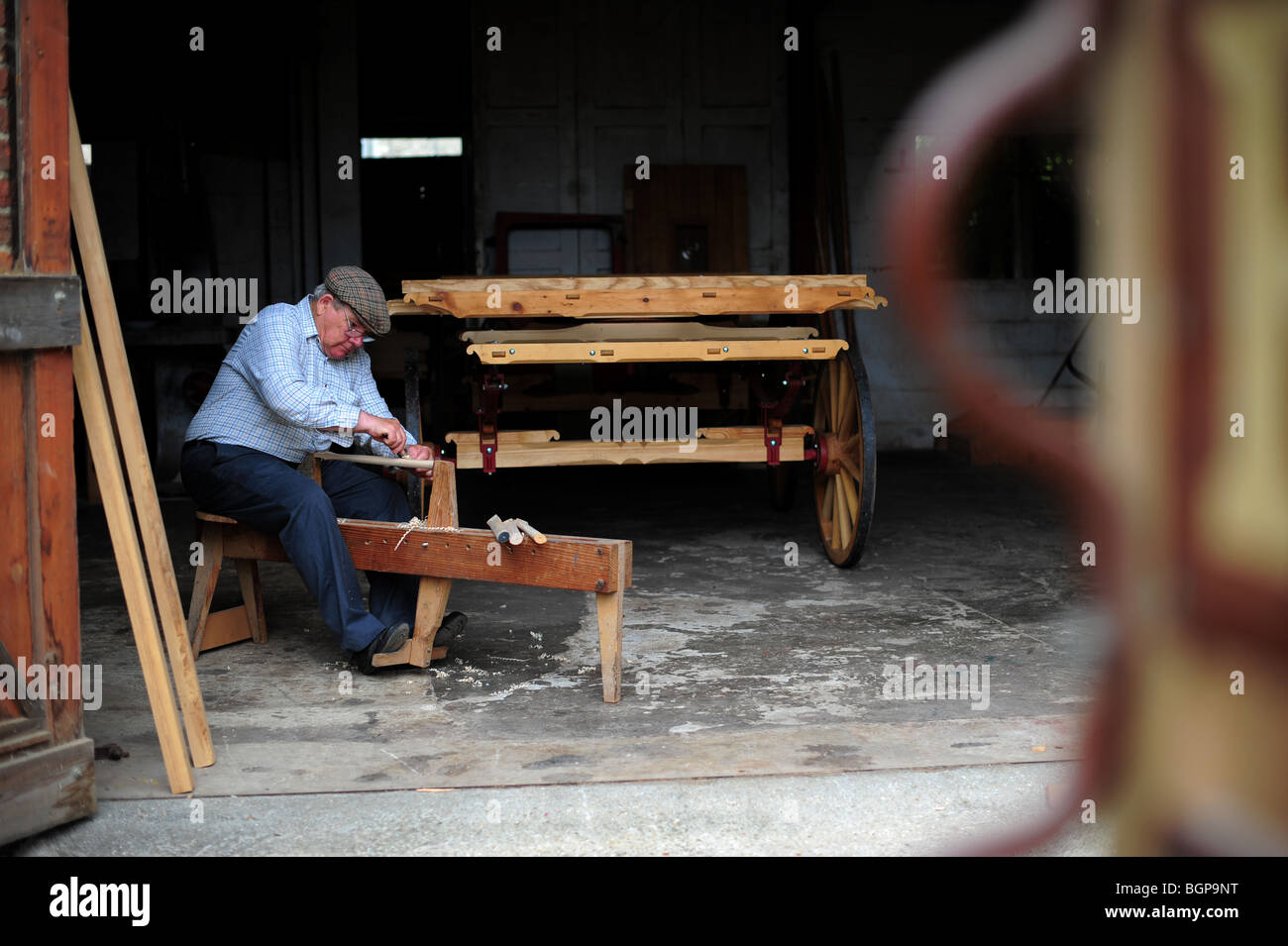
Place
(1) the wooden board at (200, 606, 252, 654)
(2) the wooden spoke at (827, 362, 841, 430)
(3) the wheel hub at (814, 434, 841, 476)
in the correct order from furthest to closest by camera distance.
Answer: (2) the wooden spoke at (827, 362, 841, 430), (3) the wheel hub at (814, 434, 841, 476), (1) the wooden board at (200, 606, 252, 654)

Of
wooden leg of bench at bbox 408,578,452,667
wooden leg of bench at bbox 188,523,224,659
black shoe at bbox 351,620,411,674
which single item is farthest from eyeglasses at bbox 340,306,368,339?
black shoe at bbox 351,620,411,674

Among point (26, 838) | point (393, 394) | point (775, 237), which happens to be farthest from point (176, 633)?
point (775, 237)

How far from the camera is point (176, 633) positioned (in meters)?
3.13

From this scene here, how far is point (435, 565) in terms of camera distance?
4.22 m

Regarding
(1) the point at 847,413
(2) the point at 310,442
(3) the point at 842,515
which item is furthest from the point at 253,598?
(1) the point at 847,413

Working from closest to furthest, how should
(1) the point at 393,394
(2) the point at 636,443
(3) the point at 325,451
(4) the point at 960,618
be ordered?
(3) the point at 325,451 → (4) the point at 960,618 → (2) the point at 636,443 → (1) the point at 393,394

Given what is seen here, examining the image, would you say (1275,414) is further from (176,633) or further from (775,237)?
(775,237)

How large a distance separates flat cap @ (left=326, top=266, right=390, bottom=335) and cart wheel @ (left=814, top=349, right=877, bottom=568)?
2.31m

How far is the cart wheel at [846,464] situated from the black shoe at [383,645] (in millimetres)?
2316

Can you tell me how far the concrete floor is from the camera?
2936 millimetres

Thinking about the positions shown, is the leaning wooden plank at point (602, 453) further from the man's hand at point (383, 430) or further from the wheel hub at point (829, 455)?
the man's hand at point (383, 430)

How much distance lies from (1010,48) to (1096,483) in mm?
204

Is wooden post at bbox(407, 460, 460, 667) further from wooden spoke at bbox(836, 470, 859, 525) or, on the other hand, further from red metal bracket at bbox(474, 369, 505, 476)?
wooden spoke at bbox(836, 470, 859, 525)

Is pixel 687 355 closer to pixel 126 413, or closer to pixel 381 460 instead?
pixel 381 460
